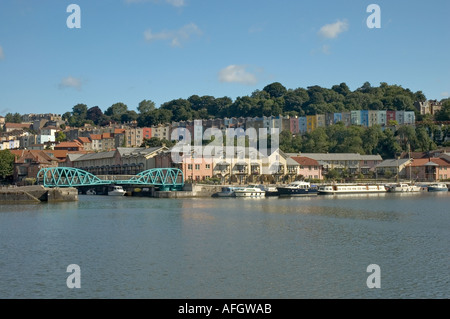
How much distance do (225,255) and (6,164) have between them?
75.9m

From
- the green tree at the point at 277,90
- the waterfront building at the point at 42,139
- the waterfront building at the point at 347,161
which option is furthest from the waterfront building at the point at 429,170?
the waterfront building at the point at 42,139

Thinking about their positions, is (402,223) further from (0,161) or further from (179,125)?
A: (179,125)

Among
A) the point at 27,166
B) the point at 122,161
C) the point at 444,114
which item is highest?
the point at 444,114

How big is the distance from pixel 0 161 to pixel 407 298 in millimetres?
84566

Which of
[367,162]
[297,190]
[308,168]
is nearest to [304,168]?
[308,168]

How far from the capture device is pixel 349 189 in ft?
244

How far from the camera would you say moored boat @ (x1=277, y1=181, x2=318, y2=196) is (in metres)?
68.4

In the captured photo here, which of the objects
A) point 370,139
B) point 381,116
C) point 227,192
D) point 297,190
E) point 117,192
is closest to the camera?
point 227,192

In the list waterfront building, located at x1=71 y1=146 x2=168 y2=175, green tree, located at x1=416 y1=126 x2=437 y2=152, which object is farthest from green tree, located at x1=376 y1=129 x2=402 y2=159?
waterfront building, located at x1=71 y1=146 x2=168 y2=175

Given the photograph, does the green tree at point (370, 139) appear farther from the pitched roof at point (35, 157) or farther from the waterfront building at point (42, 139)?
the waterfront building at point (42, 139)

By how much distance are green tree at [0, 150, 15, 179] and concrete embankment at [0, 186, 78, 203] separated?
3721 cm

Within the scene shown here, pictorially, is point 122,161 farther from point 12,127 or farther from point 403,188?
point 12,127

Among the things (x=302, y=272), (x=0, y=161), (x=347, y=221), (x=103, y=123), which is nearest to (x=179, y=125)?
(x=103, y=123)
